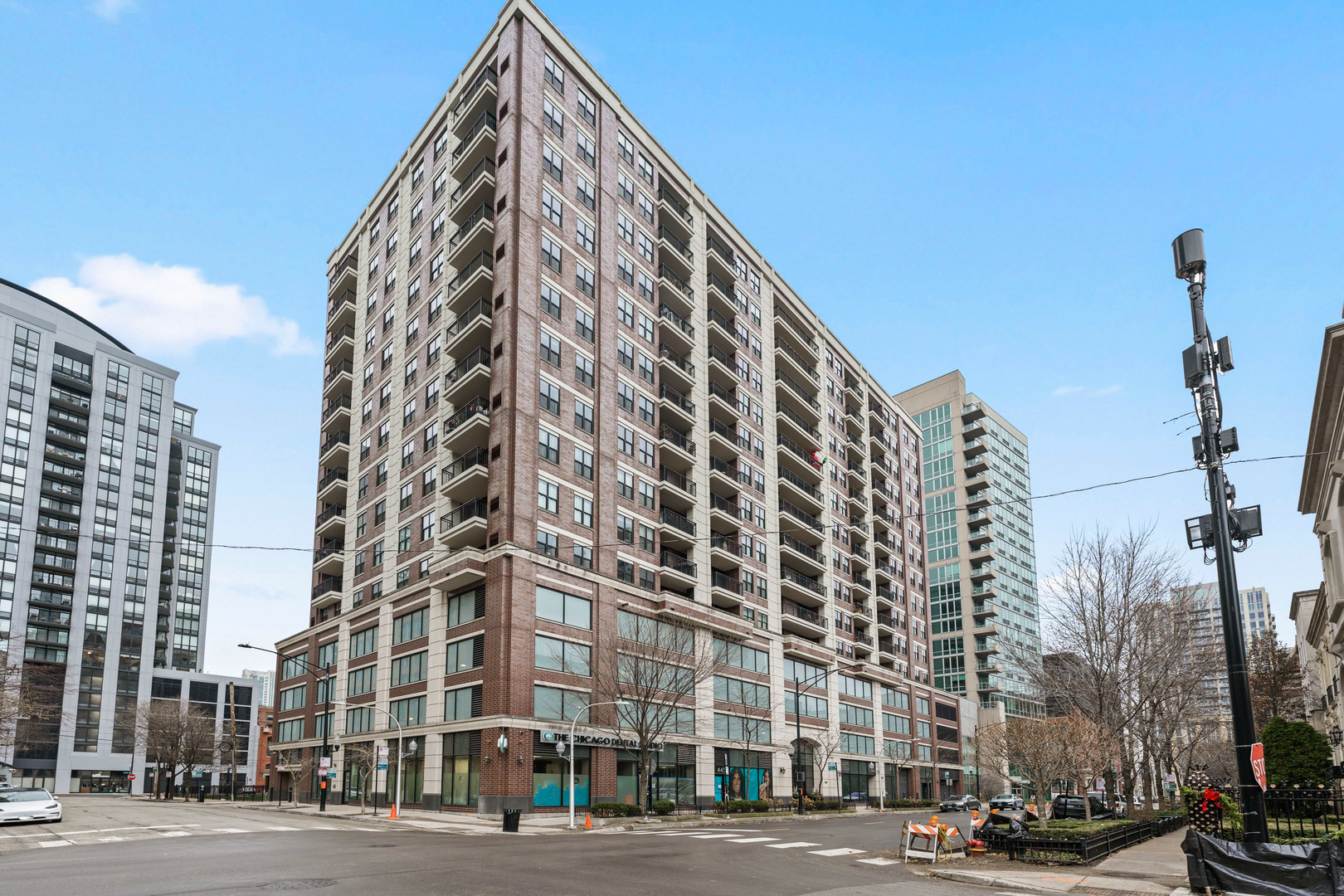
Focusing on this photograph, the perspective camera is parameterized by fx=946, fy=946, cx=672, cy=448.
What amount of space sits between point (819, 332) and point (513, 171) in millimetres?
43220

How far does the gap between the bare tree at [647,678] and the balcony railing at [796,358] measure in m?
33.8

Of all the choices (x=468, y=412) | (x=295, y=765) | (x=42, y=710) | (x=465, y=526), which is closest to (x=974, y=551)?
(x=468, y=412)

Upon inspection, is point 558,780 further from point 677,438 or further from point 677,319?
point 677,319

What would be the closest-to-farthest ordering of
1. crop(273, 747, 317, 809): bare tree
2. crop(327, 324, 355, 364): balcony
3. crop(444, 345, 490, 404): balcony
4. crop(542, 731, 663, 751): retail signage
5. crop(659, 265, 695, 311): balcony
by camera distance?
crop(542, 731, 663, 751): retail signage < crop(444, 345, 490, 404): balcony < crop(273, 747, 317, 809): bare tree < crop(659, 265, 695, 311): balcony < crop(327, 324, 355, 364): balcony

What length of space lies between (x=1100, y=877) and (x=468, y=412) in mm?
44362

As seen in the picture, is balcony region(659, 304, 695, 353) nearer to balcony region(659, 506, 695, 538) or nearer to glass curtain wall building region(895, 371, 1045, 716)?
balcony region(659, 506, 695, 538)

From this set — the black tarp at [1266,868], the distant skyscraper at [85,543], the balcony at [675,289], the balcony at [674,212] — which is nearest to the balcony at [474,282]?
the balcony at [675,289]

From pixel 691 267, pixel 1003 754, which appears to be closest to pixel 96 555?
pixel 691 267

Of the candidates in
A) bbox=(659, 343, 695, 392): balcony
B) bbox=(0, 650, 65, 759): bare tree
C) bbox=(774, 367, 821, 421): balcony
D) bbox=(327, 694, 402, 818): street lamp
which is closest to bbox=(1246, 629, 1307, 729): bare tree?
bbox=(774, 367, 821, 421): balcony

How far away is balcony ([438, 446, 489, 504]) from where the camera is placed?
54531 mm

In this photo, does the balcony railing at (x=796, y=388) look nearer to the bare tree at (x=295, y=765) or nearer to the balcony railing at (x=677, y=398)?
the balcony railing at (x=677, y=398)

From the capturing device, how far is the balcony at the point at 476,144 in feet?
200

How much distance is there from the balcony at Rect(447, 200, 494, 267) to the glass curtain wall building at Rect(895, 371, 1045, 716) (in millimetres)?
79152

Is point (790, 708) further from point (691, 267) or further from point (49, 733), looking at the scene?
point (49, 733)
